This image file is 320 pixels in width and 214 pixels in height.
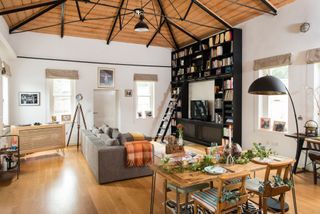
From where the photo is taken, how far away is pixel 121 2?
618 centimetres

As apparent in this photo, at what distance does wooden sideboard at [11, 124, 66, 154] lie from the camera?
554 cm

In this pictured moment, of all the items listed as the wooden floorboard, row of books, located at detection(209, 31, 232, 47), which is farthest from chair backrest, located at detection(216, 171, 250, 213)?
row of books, located at detection(209, 31, 232, 47)

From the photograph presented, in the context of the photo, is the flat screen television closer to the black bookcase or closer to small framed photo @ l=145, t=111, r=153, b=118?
the black bookcase

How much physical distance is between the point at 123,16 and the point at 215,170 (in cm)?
604

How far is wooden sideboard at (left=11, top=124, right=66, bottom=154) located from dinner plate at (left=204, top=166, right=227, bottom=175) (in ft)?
15.9

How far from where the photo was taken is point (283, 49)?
545 cm

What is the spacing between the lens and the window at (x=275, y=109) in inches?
220

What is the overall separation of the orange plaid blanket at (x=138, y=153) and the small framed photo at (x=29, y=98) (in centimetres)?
445

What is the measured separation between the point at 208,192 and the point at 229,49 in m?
5.22

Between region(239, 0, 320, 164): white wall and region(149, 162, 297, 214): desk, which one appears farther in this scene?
region(239, 0, 320, 164): white wall

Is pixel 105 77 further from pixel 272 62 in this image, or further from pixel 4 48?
pixel 272 62

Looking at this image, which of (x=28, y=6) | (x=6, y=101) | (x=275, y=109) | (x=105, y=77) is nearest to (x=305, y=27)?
(x=275, y=109)

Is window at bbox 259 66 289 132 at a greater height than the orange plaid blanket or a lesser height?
greater

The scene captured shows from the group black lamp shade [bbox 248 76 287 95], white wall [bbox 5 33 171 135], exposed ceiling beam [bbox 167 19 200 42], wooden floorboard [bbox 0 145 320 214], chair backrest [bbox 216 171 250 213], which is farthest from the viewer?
exposed ceiling beam [bbox 167 19 200 42]
